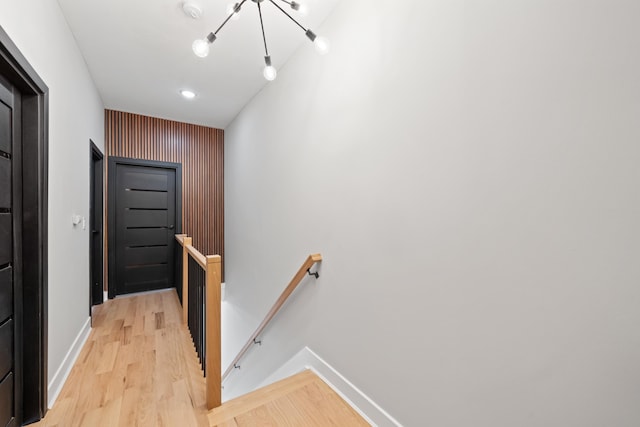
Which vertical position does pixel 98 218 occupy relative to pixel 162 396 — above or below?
above

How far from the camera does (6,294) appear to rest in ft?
4.66

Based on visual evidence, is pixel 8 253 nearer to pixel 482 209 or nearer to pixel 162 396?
pixel 162 396

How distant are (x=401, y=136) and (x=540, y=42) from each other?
2.07 ft

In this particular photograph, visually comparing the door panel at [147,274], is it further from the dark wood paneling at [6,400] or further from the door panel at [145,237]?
the dark wood paneling at [6,400]

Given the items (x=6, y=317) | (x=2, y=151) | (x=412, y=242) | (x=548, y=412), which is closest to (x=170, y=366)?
(x=6, y=317)

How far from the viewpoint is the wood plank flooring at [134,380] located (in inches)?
62.4

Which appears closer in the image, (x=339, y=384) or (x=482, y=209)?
(x=482, y=209)

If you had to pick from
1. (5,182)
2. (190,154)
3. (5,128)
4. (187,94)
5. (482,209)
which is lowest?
(482,209)

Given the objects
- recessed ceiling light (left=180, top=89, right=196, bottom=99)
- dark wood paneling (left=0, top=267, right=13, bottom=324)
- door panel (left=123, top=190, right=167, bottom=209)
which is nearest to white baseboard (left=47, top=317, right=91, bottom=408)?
dark wood paneling (left=0, top=267, right=13, bottom=324)

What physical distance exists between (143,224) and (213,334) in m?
3.30

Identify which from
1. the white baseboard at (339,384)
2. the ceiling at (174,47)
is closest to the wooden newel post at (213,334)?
the white baseboard at (339,384)

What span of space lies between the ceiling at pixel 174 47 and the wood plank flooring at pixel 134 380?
8.93 ft

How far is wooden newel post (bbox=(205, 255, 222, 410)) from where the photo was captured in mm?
1585

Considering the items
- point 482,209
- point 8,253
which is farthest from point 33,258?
point 482,209
